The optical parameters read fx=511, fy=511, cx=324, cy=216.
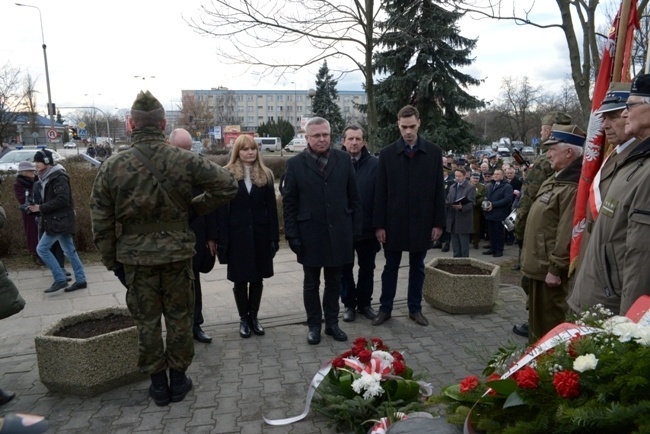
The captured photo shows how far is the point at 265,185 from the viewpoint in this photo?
5.05 m

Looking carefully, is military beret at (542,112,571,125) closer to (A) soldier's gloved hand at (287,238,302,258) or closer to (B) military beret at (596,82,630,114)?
(B) military beret at (596,82,630,114)

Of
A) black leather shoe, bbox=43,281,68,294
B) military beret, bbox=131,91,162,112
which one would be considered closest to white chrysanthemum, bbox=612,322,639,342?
military beret, bbox=131,91,162,112

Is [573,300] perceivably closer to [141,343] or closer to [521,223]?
[521,223]

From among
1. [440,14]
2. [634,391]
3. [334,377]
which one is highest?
[440,14]

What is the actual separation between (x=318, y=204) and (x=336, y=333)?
133 centimetres

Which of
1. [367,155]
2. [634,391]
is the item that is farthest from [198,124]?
[634,391]

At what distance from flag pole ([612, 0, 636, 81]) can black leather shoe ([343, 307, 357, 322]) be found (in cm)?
344

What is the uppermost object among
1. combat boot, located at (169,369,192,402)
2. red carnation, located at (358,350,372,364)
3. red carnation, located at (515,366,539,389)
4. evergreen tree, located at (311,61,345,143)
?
evergreen tree, located at (311,61,345,143)

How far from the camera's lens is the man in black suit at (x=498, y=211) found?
973 centimetres

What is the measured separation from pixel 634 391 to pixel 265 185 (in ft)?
12.6

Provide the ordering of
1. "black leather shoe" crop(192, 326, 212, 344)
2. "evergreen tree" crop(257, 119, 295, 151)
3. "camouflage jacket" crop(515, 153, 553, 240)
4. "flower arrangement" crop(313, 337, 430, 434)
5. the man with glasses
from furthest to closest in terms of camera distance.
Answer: "evergreen tree" crop(257, 119, 295, 151), "black leather shoe" crop(192, 326, 212, 344), the man with glasses, "camouflage jacket" crop(515, 153, 553, 240), "flower arrangement" crop(313, 337, 430, 434)

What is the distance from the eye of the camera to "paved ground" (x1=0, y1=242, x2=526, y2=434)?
3.71m

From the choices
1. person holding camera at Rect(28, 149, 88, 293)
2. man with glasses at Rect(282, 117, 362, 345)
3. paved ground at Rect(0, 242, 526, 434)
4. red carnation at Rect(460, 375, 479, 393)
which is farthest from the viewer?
person holding camera at Rect(28, 149, 88, 293)

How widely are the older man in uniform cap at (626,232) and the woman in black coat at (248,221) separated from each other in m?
2.94
